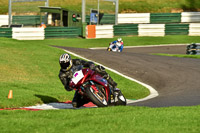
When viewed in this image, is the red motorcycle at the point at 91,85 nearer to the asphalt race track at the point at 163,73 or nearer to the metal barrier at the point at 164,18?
the asphalt race track at the point at 163,73

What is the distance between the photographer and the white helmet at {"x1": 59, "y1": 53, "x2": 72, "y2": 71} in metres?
10.4

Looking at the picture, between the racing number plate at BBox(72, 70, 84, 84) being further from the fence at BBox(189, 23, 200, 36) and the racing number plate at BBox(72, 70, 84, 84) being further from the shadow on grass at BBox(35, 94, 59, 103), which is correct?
the fence at BBox(189, 23, 200, 36)

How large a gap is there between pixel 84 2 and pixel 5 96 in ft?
89.0

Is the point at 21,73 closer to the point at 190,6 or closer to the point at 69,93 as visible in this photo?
the point at 69,93

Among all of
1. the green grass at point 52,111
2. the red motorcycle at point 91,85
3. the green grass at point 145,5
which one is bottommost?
the green grass at point 52,111

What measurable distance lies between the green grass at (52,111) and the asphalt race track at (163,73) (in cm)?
117

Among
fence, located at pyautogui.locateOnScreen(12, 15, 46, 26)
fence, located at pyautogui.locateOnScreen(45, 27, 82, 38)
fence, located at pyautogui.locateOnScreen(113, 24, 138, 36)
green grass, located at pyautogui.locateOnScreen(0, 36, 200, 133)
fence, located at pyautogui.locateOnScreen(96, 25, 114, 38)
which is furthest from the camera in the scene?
fence, located at pyautogui.locateOnScreen(12, 15, 46, 26)

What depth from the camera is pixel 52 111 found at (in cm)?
968

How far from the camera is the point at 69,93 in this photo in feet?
48.8

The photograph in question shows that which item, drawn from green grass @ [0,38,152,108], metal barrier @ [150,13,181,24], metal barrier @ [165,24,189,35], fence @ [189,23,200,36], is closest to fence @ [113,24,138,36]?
metal barrier @ [165,24,189,35]

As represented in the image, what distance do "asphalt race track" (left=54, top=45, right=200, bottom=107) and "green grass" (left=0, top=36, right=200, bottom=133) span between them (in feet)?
3.84

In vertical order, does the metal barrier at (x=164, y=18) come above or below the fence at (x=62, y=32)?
above

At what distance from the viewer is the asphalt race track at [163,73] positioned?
1364 cm

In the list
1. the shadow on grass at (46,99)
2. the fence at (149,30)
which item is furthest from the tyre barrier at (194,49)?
the shadow on grass at (46,99)
